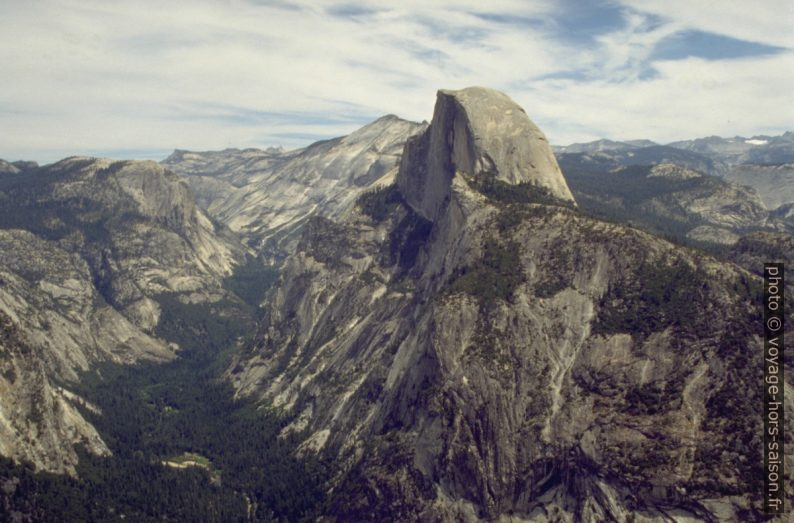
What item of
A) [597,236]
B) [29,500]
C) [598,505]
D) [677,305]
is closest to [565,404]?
Result: [598,505]

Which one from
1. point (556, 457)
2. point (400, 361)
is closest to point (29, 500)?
point (400, 361)

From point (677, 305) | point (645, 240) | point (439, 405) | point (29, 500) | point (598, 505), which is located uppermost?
point (645, 240)

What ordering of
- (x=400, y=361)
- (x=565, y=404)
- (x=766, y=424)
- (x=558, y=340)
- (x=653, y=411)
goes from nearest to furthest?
(x=766, y=424) → (x=653, y=411) → (x=565, y=404) → (x=558, y=340) → (x=400, y=361)

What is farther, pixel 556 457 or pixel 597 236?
pixel 597 236

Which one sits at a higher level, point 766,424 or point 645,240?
point 645,240

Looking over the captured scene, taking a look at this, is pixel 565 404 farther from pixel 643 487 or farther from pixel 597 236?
pixel 597 236

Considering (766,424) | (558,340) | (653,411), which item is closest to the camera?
A: (766,424)

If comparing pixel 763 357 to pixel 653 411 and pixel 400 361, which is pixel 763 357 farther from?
pixel 400 361

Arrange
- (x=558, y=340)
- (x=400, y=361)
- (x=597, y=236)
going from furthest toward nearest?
(x=400, y=361) < (x=597, y=236) < (x=558, y=340)

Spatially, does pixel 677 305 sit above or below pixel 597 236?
below
